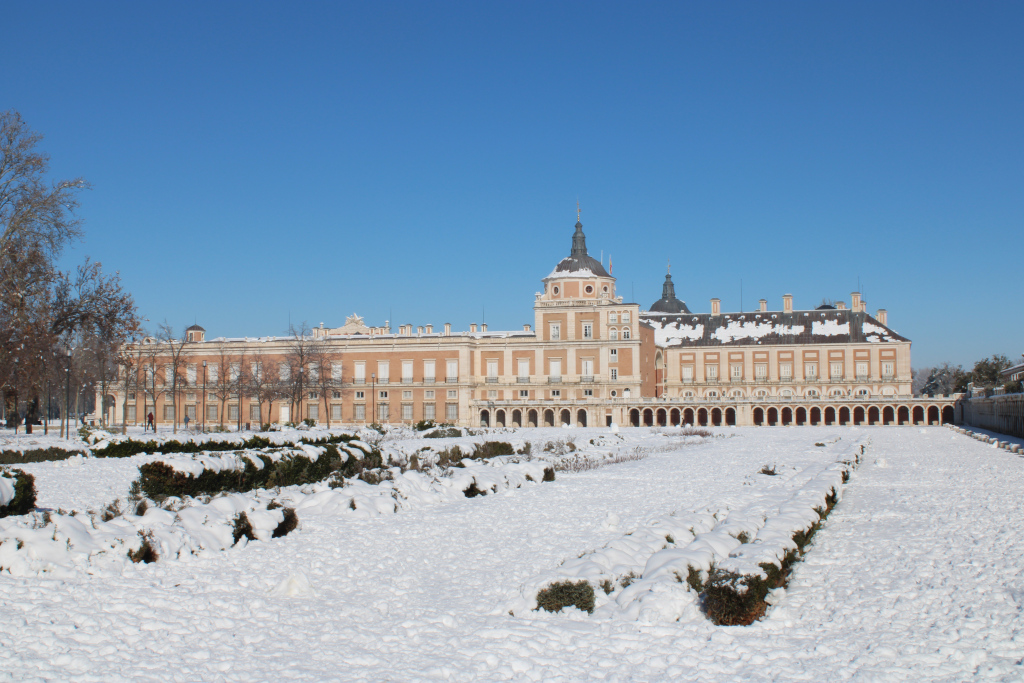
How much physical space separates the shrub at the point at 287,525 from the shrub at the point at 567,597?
414cm

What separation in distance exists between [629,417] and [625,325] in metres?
6.67

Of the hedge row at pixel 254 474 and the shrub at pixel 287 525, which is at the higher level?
the hedge row at pixel 254 474

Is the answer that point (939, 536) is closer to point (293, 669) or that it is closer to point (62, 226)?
point (293, 669)

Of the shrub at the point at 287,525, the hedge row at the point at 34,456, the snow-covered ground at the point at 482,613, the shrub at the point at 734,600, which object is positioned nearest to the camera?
the snow-covered ground at the point at 482,613

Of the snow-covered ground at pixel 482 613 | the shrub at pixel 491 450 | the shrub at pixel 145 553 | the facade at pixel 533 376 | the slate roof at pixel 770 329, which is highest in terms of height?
the slate roof at pixel 770 329

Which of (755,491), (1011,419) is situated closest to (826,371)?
(1011,419)

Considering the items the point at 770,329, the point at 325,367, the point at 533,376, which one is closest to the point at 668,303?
the point at 770,329

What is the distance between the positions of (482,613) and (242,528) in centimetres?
387

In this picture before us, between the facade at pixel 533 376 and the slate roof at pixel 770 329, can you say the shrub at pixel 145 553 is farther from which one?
the slate roof at pixel 770 329

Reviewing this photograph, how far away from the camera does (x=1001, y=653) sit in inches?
288

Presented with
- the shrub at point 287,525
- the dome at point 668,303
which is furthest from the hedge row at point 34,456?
the dome at point 668,303

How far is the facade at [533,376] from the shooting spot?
63.1m

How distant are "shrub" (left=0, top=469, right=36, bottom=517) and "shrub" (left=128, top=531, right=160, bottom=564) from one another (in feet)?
6.88

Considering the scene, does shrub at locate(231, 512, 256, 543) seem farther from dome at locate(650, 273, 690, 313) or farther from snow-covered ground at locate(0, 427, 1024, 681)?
dome at locate(650, 273, 690, 313)
